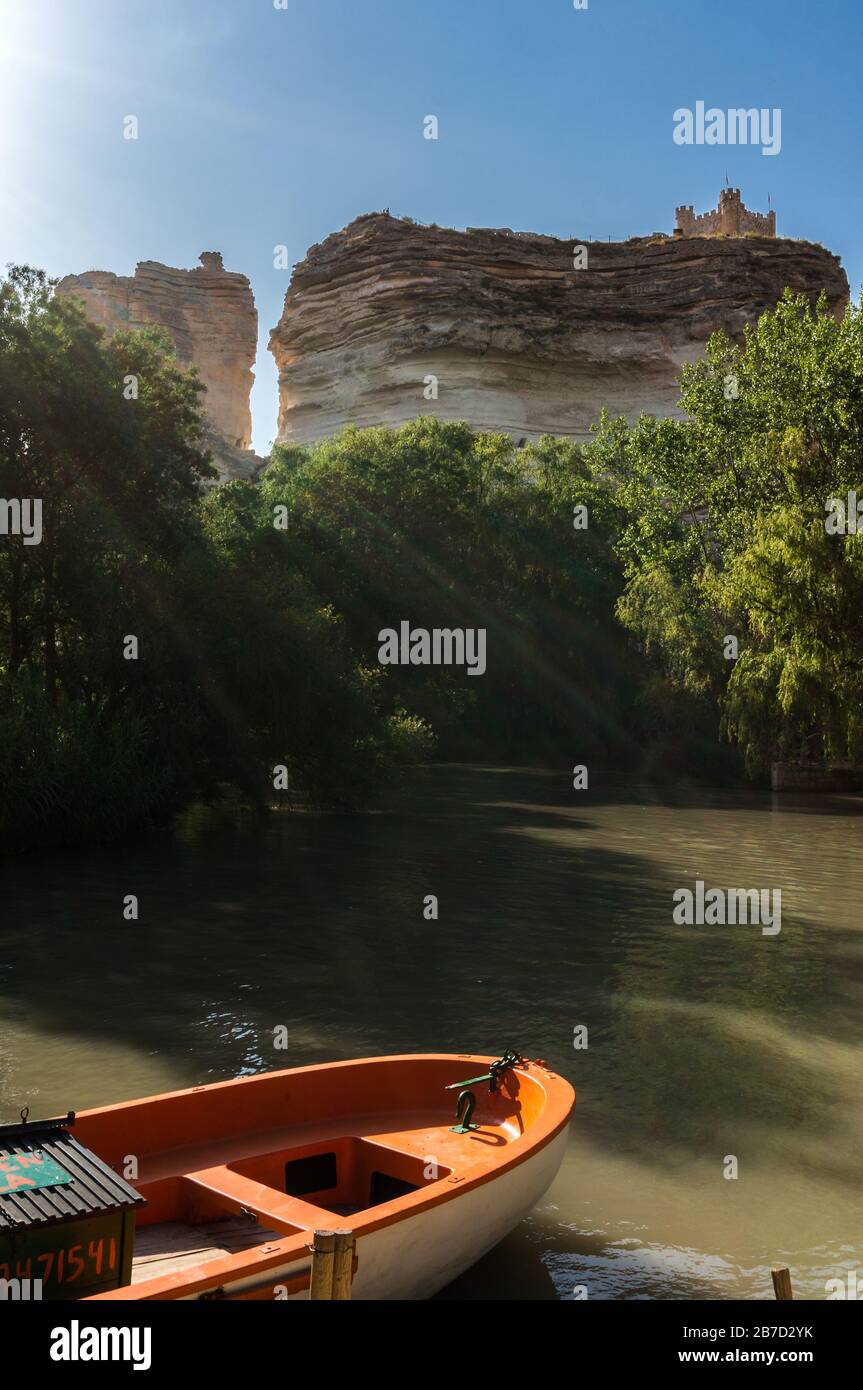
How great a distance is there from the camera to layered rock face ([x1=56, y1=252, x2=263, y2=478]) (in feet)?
296

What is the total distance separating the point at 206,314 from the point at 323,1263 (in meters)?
97.7

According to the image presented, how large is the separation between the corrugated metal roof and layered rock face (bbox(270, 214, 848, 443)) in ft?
198

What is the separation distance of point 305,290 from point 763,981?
65.7 m

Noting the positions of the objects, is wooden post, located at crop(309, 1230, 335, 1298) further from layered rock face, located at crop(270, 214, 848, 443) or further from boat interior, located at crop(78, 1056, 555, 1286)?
layered rock face, located at crop(270, 214, 848, 443)

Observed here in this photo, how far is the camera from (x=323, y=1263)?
153 inches

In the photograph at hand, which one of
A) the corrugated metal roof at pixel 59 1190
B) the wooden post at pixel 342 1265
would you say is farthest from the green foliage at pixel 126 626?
the wooden post at pixel 342 1265

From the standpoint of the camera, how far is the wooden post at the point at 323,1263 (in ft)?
12.8

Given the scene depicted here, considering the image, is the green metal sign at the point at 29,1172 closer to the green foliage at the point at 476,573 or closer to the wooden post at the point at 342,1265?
the wooden post at the point at 342,1265

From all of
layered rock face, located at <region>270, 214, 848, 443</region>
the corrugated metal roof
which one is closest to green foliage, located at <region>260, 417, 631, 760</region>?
layered rock face, located at <region>270, 214, 848, 443</region>

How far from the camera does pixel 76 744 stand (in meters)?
18.9

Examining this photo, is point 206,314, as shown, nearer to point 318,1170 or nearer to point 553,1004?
point 553,1004

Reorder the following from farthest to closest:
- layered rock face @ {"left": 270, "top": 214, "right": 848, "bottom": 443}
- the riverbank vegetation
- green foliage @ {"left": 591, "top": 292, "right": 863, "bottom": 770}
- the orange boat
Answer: layered rock face @ {"left": 270, "top": 214, "right": 848, "bottom": 443} < green foliage @ {"left": 591, "top": 292, "right": 863, "bottom": 770} < the riverbank vegetation < the orange boat

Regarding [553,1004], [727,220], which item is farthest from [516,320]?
[553,1004]

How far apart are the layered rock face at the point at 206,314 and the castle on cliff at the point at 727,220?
120ft
